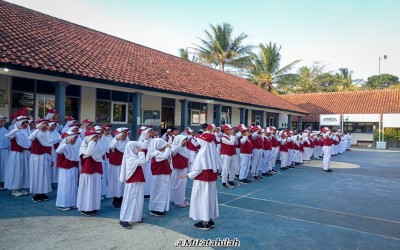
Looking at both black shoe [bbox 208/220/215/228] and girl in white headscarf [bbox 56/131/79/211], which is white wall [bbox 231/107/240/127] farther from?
black shoe [bbox 208/220/215/228]

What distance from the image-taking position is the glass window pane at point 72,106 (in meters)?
11.8

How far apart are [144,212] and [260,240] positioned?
8.42ft

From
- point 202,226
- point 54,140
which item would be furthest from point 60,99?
point 202,226

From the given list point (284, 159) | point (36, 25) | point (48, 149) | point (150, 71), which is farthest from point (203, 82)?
point (48, 149)

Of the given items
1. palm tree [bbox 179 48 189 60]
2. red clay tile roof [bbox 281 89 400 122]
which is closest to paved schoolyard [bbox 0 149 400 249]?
red clay tile roof [bbox 281 89 400 122]

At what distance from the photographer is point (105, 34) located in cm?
1770

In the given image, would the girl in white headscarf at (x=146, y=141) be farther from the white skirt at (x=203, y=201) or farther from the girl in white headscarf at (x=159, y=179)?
the white skirt at (x=203, y=201)

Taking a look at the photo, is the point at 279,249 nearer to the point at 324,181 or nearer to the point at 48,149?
the point at 48,149

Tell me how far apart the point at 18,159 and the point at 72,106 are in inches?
191

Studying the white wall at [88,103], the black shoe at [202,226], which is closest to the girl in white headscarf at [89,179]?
the black shoe at [202,226]

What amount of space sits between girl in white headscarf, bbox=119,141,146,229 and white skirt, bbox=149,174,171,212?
636 mm

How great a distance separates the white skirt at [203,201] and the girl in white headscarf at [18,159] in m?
4.48

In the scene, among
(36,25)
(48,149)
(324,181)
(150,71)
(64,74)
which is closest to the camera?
(48,149)

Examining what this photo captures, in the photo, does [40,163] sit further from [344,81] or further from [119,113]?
[344,81]
